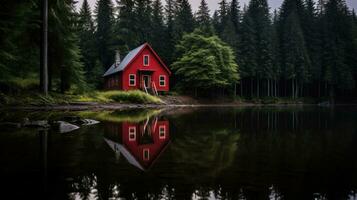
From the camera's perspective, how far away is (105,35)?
191 feet

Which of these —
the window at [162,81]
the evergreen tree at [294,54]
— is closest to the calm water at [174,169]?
the window at [162,81]

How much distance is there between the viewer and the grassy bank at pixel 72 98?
65.3ft

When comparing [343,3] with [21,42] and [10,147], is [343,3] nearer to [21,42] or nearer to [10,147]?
[21,42]

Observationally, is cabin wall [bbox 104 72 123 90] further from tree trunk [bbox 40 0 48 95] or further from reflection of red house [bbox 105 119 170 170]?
reflection of red house [bbox 105 119 170 170]

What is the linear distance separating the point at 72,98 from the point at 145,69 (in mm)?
18449

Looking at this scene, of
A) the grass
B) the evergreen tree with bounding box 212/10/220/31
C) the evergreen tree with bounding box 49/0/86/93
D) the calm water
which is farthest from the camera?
the evergreen tree with bounding box 212/10/220/31

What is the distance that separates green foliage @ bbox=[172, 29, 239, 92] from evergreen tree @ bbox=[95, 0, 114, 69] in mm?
14454

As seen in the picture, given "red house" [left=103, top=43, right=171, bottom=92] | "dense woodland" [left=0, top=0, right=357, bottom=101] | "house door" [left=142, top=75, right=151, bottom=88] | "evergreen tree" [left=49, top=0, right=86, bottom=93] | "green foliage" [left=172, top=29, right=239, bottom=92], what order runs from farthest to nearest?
"dense woodland" [left=0, top=0, right=357, bottom=101] → "green foliage" [left=172, top=29, right=239, bottom=92] → "house door" [left=142, top=75, right=151, bottom=88] → "red house" [left=103, top=43, right=171, bottom=92] → "evergreen tree" [left=49, top=0, right=86, bottom=93]

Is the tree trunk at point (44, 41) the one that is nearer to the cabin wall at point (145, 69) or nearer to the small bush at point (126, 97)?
the small bush at point (126, 97)

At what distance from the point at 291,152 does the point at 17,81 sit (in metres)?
22.7

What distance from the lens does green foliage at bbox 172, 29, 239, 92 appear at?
45219 millimetres

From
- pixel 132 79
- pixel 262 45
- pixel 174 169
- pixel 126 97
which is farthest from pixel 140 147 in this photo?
pixel 262 45

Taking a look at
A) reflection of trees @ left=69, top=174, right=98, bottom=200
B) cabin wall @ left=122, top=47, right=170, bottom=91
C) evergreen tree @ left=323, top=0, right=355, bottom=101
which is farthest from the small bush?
evergreen tree @ left=323, top=0, right=355, bottom=101

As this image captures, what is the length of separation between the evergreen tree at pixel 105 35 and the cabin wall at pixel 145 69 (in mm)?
16129
